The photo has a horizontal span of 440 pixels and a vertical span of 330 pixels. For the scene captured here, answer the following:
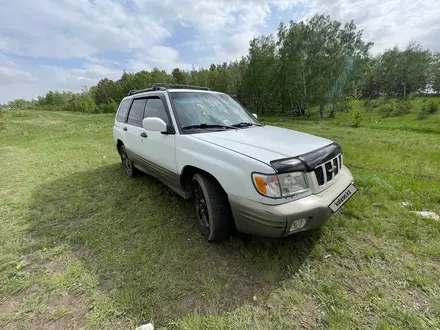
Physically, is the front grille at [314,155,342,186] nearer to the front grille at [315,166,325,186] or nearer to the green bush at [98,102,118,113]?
the front grille at [315,166,325,186]

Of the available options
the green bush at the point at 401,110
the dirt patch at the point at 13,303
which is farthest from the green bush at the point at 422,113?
the dirt patch at the point at 13,303

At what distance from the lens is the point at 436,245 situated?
236cm

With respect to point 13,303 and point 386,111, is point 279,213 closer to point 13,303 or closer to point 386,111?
point 13,303

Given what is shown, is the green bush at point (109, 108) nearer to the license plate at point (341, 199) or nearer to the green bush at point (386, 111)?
the green bush at point (386, 111)

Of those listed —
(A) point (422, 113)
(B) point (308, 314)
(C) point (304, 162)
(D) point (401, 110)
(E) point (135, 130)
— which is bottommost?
(A) point (422, 113)

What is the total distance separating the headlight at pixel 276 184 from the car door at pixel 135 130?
7.92ft

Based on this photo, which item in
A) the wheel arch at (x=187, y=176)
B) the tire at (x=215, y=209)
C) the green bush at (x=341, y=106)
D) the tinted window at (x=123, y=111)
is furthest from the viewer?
the green bush at (x=341, y=106)

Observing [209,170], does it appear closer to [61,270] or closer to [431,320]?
[61,270]

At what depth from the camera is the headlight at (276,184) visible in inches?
73.1

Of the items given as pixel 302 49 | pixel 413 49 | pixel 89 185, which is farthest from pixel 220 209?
pixel 413 49

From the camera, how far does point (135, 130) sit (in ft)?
13.0

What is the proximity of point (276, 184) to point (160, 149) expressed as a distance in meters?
1.87

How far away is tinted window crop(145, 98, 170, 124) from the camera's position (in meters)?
3.04

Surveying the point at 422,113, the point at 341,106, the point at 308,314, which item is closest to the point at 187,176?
the point at 308,314
